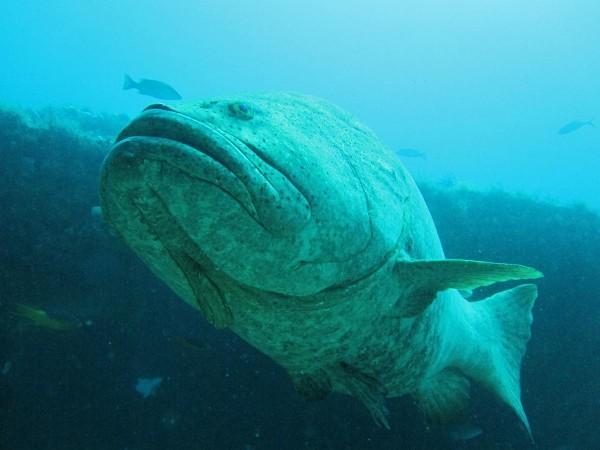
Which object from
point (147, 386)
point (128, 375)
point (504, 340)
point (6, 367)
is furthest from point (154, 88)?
point (504, 340)

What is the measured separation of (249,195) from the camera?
5.02 ft

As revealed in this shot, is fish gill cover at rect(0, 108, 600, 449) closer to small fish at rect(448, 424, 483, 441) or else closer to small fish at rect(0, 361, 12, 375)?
small fish at rect(0, 361, 12, 375)

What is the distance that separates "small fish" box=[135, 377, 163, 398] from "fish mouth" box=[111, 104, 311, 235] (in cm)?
475

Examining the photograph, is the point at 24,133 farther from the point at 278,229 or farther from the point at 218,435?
the point at 278,229

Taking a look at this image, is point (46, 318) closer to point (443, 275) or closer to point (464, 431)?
point (443, 275)

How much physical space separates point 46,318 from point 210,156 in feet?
15.4

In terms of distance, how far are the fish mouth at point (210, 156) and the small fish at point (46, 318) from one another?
4.42m

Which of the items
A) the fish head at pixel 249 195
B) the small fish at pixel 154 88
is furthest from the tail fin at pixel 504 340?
the small fish at pixel 154 88

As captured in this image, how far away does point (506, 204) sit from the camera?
920 centimetres

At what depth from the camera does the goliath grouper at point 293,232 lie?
151 cm

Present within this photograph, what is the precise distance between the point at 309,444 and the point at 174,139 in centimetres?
519

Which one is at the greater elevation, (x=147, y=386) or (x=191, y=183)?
(x=191, y=183)

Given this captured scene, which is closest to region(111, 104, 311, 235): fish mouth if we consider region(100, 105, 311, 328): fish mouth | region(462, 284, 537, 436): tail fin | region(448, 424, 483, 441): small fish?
region(100, 105, 311, 328): fish mouth

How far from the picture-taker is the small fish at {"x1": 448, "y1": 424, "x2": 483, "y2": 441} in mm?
4953
